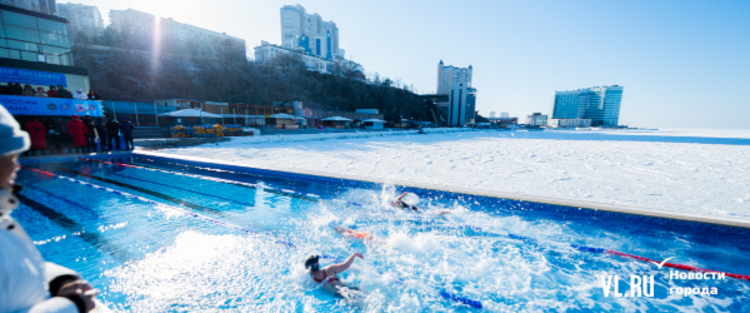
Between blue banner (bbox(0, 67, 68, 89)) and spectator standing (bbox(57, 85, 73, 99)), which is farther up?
blue banner (bbox(0, 67, 68, 89))

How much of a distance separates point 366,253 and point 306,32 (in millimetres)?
98191

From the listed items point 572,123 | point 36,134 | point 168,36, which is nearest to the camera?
point 36,134

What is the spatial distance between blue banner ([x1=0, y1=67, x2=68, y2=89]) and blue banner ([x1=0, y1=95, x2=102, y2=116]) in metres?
2.00

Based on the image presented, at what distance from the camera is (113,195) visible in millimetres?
5145

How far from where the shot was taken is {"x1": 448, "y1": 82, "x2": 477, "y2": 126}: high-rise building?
7081 cm

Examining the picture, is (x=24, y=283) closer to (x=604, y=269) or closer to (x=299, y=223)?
(x=299, y=223)

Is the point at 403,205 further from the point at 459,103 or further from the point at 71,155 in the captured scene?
the point at 459,103

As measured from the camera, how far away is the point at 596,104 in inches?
3740

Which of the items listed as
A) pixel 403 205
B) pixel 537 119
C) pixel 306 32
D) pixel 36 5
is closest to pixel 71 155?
pixel 36 5

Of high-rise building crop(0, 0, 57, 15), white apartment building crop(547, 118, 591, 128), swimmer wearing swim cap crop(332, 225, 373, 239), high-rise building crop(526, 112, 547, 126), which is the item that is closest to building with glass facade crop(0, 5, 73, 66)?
high-rise building crop(0, 0, 57, 15)

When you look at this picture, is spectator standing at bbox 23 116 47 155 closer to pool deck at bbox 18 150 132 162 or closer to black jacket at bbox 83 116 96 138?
pool deck at bbox 18 150 132 162

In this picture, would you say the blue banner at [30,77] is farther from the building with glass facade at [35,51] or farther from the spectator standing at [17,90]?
the spectator standing at [17,90]

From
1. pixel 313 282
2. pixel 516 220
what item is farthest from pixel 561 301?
pixel 313 282

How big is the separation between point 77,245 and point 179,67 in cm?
4417
